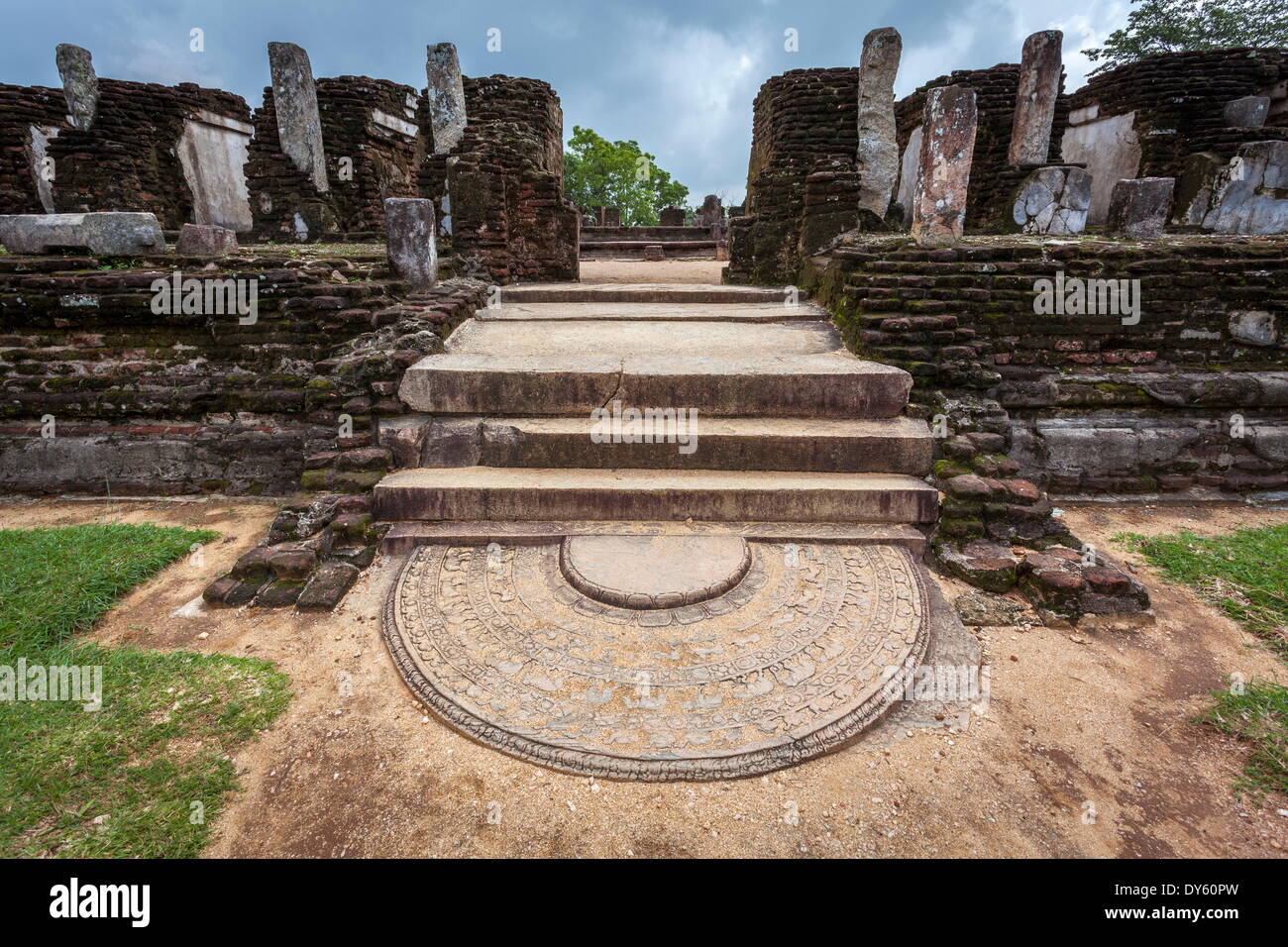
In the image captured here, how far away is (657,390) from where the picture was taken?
4344 millimetres

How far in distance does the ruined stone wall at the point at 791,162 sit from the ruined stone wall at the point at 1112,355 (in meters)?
2.62

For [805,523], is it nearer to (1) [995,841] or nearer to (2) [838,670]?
(2) [838,670]

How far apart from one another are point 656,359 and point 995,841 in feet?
12.2

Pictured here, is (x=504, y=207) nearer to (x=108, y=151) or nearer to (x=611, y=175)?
(x=108, y=151)

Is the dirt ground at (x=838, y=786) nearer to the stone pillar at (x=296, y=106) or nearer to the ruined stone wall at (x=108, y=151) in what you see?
the stone pillar at (x=296, y=106)

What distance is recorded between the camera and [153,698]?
2482 millimetres

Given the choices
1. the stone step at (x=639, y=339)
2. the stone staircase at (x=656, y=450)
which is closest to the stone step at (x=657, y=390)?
the stone staircase at (x=656, y=450)

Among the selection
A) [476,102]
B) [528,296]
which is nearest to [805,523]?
[528,296]

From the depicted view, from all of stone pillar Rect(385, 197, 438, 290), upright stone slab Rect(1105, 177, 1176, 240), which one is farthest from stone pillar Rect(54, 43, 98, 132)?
upright stone slab Rect(1105, 177, 1176, 240)

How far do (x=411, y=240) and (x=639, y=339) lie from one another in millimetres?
2540

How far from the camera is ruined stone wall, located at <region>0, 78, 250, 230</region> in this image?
406 inches

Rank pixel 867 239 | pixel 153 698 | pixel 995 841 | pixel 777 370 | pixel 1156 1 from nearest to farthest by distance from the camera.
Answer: pixel 995 841 → pixel 153 698 → pixel 777 370 → pixel 867 239 → pixel 1156 1

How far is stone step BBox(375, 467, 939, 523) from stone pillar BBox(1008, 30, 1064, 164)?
33.4 ft

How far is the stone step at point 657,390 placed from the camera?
429 cm
